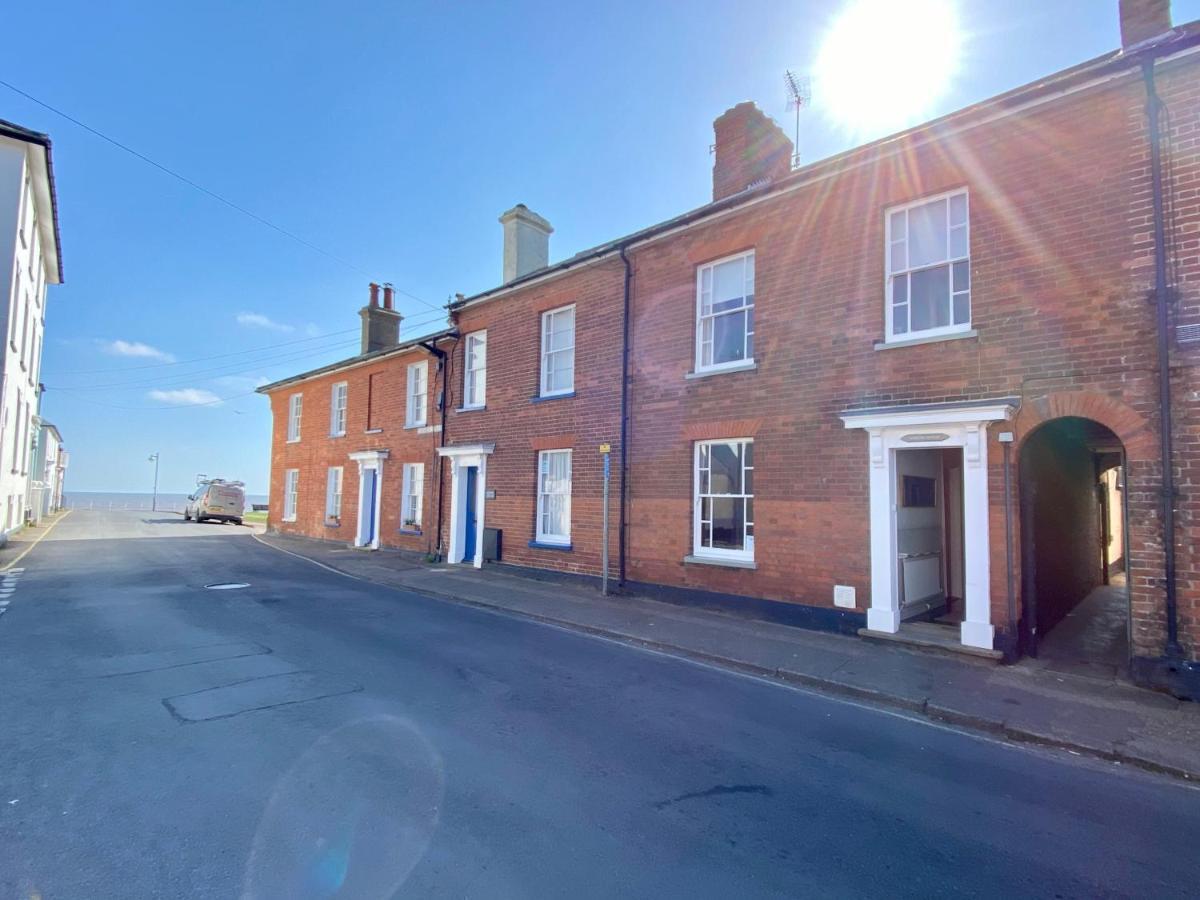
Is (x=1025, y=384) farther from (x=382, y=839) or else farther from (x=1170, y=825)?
(x=382, y=839)

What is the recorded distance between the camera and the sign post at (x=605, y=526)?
11711 mm

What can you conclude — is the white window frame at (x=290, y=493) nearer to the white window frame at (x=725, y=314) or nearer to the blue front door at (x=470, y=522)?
the blue front door at (x=470, y=522)

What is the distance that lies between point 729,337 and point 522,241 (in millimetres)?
8234

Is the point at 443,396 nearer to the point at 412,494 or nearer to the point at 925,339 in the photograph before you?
the point at 412,494

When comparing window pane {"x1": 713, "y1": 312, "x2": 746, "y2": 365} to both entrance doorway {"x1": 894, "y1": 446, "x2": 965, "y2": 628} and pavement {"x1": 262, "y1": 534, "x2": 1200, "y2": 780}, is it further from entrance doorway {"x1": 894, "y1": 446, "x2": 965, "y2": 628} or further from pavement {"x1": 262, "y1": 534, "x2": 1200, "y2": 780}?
pavement {"x1": 262, "y1": 534, "x2": 1200, "y2": 780}

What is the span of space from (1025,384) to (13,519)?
28869mm

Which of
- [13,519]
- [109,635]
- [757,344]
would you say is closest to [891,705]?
[757,344]

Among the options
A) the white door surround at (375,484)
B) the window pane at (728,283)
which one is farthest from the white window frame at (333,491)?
the window pane at (728,283)

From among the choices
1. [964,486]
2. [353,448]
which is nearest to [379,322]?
[353,448]

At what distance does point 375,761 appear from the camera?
174 inches

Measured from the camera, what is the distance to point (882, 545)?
8547 mm

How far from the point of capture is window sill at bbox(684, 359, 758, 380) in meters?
10.3

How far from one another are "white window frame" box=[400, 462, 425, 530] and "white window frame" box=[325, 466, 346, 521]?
4586 millimetres

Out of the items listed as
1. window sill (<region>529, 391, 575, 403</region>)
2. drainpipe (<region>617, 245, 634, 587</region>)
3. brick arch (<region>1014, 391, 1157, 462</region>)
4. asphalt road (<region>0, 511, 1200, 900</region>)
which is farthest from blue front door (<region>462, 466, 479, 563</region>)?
brick arch (<region>1014, 391, 1157, 462</region>)
